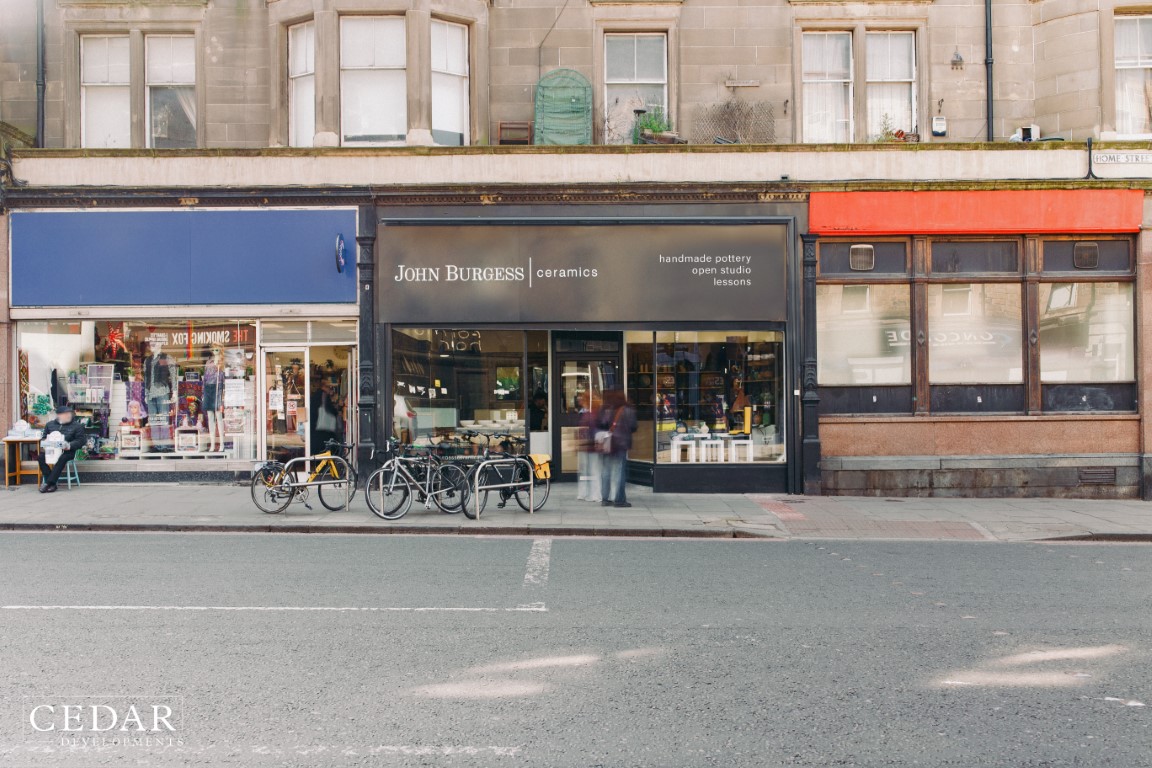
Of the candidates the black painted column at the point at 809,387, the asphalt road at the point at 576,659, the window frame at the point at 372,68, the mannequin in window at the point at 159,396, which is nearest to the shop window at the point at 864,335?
the black painted column at the point at 809,387

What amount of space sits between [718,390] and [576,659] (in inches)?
402

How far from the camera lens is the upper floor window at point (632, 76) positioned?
15945 millimetres

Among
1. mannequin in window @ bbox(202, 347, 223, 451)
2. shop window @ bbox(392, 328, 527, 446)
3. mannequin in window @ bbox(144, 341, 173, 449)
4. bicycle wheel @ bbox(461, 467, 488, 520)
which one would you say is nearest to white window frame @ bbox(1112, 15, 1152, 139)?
shop window @ bbox(392, 328, 527, 446)

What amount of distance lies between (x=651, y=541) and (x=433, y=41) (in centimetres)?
997

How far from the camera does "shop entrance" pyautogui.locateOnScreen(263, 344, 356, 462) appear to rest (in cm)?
1577

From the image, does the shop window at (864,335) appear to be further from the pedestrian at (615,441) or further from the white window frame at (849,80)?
the pedestrian at (615,441)

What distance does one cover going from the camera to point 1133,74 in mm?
15625

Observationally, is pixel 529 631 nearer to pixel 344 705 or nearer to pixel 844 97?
pixel 344 705

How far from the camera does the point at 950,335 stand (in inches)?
608

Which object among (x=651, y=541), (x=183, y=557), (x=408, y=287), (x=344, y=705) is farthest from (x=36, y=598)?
(x=408, y=287)

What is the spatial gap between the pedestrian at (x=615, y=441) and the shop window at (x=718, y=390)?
2.12 m

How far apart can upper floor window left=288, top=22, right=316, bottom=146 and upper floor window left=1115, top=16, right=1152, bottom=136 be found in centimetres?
1438

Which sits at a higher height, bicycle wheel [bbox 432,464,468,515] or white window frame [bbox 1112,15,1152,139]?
white window frame [bbox 1112,15,1152,139]

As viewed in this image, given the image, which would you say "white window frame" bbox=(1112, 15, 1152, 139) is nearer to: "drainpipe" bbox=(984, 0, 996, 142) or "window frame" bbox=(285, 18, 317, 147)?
"drainpipe" bbox=(984, 0, 996, 142)
